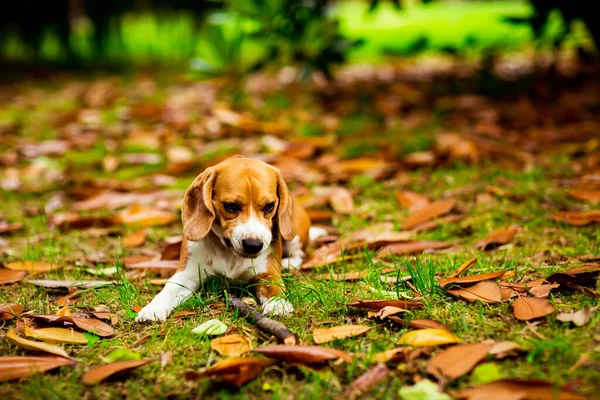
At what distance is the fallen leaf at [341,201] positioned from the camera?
4.04 m

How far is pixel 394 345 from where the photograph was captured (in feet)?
7.23

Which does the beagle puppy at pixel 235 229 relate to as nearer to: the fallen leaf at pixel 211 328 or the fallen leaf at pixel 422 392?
the fallen leaf at pixel 211 328

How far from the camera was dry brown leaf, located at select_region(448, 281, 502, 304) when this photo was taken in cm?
244

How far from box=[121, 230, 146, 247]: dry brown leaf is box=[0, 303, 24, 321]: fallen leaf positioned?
3.31 feet

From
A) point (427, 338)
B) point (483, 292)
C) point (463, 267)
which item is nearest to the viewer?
point (427, 338)

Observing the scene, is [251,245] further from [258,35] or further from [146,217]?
[258,35]

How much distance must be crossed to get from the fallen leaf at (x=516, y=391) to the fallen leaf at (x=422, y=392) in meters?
0.06

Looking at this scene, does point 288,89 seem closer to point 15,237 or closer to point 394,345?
point 15,237

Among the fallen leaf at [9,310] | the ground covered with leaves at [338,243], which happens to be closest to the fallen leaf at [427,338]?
the ground covered with leaves at [338,243]

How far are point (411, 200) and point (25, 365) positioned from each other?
2.66 metres

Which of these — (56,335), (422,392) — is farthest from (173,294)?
(422,392)

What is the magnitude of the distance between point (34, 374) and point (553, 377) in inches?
67.1

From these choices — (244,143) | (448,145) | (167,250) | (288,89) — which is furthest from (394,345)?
(288,89)

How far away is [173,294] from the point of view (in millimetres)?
2709
